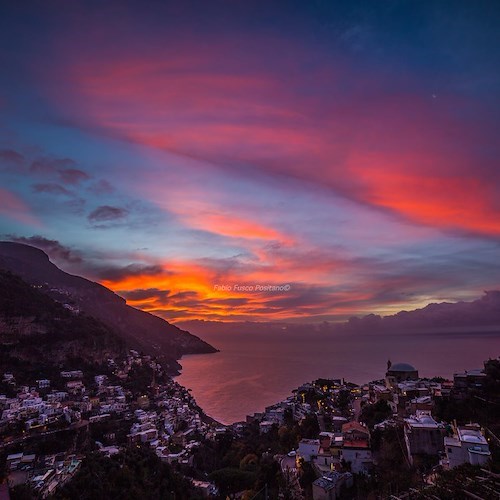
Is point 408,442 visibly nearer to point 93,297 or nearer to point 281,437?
point 281,437

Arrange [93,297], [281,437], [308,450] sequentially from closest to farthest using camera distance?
1. [308,450]
2. [281,437]
3. [93,297]

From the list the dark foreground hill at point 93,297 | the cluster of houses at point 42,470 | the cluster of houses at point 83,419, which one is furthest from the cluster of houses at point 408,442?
the dark foreground hill at point 93,297

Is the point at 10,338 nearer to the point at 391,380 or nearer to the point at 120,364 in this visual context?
the point at 120,364

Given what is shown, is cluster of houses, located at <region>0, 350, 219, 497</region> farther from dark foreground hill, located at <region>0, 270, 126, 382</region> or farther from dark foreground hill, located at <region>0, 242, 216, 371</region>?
dark foreground hill, located at <region>0, 242, 216, 371</region>

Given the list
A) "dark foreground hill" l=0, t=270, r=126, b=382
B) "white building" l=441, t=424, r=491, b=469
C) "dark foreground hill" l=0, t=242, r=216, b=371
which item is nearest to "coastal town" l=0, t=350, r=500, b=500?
"white building" l=441, t=424, r=491, b=469

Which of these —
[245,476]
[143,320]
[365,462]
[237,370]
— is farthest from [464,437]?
[143,320]

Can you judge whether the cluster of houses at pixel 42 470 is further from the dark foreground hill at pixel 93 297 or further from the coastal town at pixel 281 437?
the dark foreground hill at pixel 93 297

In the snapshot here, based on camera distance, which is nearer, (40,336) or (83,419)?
(83,419)

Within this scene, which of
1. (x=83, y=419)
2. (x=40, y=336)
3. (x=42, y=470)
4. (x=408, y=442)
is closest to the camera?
(x=408, y=442)

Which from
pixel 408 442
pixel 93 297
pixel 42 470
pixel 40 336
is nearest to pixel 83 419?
pixel 42 470
